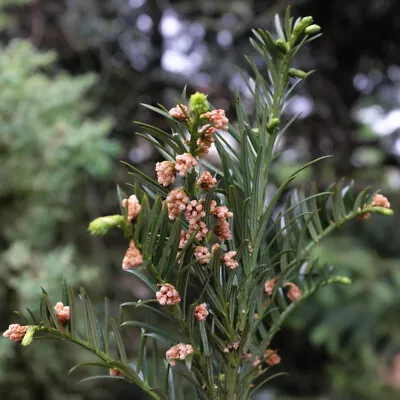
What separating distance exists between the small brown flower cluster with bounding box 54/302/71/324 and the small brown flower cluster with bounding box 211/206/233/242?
0.14 m

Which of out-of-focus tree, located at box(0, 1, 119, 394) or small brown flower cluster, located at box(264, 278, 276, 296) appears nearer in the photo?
small brown flower cluster, located at box(264, 278, 276, 296)

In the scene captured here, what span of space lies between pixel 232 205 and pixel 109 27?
2.17m

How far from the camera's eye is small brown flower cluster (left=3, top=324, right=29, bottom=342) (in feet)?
1.40

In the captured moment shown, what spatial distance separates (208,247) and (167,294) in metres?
0.06

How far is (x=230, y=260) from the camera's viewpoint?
470 mm

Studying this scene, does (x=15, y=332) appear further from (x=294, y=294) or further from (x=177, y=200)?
(x=294, y=294)

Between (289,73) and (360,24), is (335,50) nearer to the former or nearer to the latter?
(360,24)

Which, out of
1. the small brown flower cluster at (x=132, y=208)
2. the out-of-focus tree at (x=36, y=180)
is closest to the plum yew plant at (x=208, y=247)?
the small brown flower cluster at (x=132, y=208)

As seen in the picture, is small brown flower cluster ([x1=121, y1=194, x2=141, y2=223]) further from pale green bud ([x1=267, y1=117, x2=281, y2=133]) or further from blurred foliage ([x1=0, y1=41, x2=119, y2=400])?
blurred foliage ([x1=0, y1=41, x2=119, y2=400])

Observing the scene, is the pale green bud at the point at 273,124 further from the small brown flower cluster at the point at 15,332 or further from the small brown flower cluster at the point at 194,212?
the small brown flower cluster at the point at 15,332

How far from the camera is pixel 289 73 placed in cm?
52

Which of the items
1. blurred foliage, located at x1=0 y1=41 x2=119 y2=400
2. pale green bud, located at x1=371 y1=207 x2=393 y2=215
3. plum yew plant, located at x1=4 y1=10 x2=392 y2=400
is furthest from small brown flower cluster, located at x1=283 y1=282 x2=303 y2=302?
blurred foliage, located at x1=0 y1=41 x2=119 y2=400

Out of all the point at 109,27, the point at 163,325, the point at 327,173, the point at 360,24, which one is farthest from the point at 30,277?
the point at 360,24

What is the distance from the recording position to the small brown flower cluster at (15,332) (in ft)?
1.40
